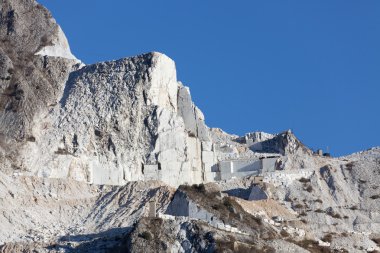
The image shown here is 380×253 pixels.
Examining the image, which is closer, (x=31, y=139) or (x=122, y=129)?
(x=31, y=139)

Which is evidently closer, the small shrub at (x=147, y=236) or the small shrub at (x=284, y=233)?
the small shrub at (x=147, y=236)

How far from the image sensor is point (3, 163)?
85812mm

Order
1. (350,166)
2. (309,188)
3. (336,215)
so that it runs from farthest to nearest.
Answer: (350,166), (309,188), (336,215)

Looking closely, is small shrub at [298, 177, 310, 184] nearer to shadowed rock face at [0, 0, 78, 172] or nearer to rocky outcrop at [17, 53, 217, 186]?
rocky outcrop at [17, 53, 217, 186]

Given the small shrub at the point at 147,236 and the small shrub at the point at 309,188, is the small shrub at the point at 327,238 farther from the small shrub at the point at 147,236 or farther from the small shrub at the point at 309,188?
the small shrub at the point at 147,236

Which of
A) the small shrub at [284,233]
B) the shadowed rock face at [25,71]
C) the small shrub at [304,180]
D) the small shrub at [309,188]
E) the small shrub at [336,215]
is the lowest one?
the small shrub at [284,233]

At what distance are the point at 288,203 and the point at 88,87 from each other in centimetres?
1597

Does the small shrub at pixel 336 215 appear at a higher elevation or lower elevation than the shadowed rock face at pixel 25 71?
lower

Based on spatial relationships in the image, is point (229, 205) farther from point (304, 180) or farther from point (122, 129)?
point (122, 129)

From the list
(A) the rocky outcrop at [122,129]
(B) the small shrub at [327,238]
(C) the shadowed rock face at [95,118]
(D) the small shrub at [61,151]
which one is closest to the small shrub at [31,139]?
(C) the shadowed rock face at [95,118]

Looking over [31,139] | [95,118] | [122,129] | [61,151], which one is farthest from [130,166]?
[31,139]

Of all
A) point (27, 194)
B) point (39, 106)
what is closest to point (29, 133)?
point (39, 106)

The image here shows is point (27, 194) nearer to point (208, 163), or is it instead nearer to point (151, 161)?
point (151, 161)

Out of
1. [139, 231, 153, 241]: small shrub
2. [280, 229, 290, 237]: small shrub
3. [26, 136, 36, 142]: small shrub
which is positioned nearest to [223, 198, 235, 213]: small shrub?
[280, 229, 290, 237]: small shrub
